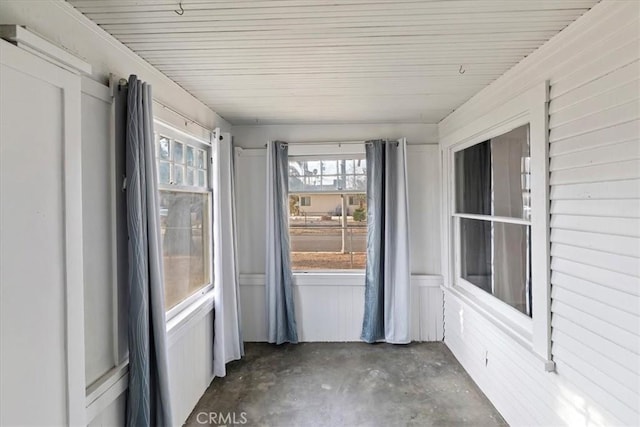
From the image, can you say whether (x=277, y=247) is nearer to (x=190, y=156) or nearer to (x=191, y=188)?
(x=191, y=188)

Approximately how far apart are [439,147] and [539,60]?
1.89m

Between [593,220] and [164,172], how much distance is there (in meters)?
2.57

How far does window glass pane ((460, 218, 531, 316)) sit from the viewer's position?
2436 mm

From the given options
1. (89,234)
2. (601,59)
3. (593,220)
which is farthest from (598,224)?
(89,234)

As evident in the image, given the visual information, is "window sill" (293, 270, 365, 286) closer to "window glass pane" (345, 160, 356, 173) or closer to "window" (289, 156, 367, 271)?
"window" (289, 156, 367, 271)

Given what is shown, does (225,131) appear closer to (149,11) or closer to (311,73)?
(311,73)

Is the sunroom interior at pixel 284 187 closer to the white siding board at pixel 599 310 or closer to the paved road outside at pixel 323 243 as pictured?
the white siding board at pixel 599 310

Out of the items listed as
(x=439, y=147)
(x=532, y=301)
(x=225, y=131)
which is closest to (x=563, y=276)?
(x=532, y=301)

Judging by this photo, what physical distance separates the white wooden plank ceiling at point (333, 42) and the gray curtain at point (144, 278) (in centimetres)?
38

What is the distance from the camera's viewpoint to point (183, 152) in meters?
2.83

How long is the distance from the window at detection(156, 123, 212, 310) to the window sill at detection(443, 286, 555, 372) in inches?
94.1

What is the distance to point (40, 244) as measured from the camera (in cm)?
126

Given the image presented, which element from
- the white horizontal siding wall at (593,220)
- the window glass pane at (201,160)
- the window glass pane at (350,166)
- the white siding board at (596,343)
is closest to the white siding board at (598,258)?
the white horizontal siding wall at (593,220)

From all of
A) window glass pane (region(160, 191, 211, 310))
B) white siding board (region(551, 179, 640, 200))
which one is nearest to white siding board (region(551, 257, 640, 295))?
white siding board (region(551, 179, 640, 200))
